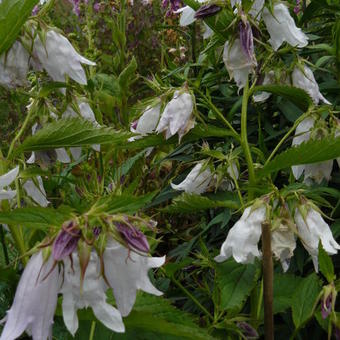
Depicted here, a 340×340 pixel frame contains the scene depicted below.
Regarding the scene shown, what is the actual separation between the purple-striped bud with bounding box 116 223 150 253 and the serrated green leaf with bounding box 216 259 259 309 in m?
0.36

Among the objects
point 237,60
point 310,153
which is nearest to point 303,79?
point 237,60

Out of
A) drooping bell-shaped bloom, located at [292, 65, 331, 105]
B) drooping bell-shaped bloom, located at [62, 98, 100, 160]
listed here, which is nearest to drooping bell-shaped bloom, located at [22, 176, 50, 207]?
drooping bell-shaped bloom, located at [62, 98, 100, 160]

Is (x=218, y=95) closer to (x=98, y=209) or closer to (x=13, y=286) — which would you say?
(x=13, y=286)

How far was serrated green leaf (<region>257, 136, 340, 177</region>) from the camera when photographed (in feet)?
3.07

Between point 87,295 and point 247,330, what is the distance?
449 millimetres

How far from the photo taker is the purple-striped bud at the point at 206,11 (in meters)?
1.06

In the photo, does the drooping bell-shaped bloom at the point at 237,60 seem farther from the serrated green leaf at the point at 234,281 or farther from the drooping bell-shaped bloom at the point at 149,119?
the serrated green leaf at the point at 234,281

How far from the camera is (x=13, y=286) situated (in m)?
0.86

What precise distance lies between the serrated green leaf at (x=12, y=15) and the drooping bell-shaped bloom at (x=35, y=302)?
34cm

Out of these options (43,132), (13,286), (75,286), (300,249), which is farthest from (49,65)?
(300,249)

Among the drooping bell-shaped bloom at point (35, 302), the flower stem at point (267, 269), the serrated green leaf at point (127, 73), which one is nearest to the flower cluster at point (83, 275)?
the drooping bell-shaped bloom at point (35, 302)

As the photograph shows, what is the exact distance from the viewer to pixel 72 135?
2.90 ft

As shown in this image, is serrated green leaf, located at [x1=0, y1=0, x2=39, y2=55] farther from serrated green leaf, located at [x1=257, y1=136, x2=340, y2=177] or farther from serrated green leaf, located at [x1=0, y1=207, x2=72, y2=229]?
serrated green leaf, located at [x1=257, y1=136, x2=340, y2=177]

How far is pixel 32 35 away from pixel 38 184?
27cm
